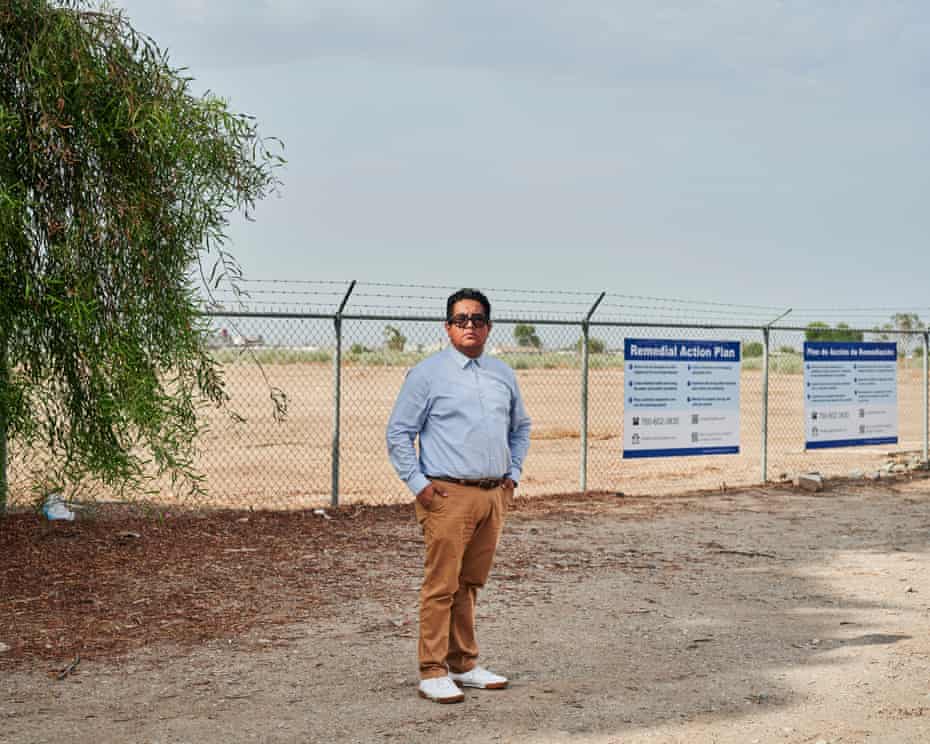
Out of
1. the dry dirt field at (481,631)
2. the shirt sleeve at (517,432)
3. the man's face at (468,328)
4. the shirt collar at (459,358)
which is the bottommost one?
the dry dirt field at (481,631)

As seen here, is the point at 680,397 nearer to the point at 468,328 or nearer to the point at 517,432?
the point at 517,432

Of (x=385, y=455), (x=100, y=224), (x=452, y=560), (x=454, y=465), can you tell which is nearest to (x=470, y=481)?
(x=454, y=465)

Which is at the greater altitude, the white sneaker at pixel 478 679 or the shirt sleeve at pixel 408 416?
the shirt sleeve at pixel 408 416

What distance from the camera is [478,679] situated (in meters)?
5.67

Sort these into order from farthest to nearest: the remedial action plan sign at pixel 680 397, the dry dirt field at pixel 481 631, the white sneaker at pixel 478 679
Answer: the remedial action plan sign at pixel 680 397
the white sneaker at pixel 478 679
the dry dirt field at pixel 481 631

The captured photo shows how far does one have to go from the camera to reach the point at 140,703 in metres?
5.57

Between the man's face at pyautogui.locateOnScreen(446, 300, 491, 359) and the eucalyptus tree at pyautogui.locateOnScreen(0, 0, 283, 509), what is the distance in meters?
2.56

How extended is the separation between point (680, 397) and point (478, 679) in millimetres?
8957

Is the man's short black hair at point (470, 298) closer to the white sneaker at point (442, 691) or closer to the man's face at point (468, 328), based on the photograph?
the man's face at point (468, 328)

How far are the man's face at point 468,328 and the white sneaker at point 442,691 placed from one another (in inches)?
63.2

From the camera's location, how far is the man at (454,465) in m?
5.35

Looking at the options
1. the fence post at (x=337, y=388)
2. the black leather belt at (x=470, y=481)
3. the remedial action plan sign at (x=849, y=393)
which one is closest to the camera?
the black leather belt at (x=470, y=481)

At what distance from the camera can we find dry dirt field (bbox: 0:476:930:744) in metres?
5.27

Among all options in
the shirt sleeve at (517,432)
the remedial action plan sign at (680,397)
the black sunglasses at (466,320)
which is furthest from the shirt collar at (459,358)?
the remedial action plan sign at (680,397)
